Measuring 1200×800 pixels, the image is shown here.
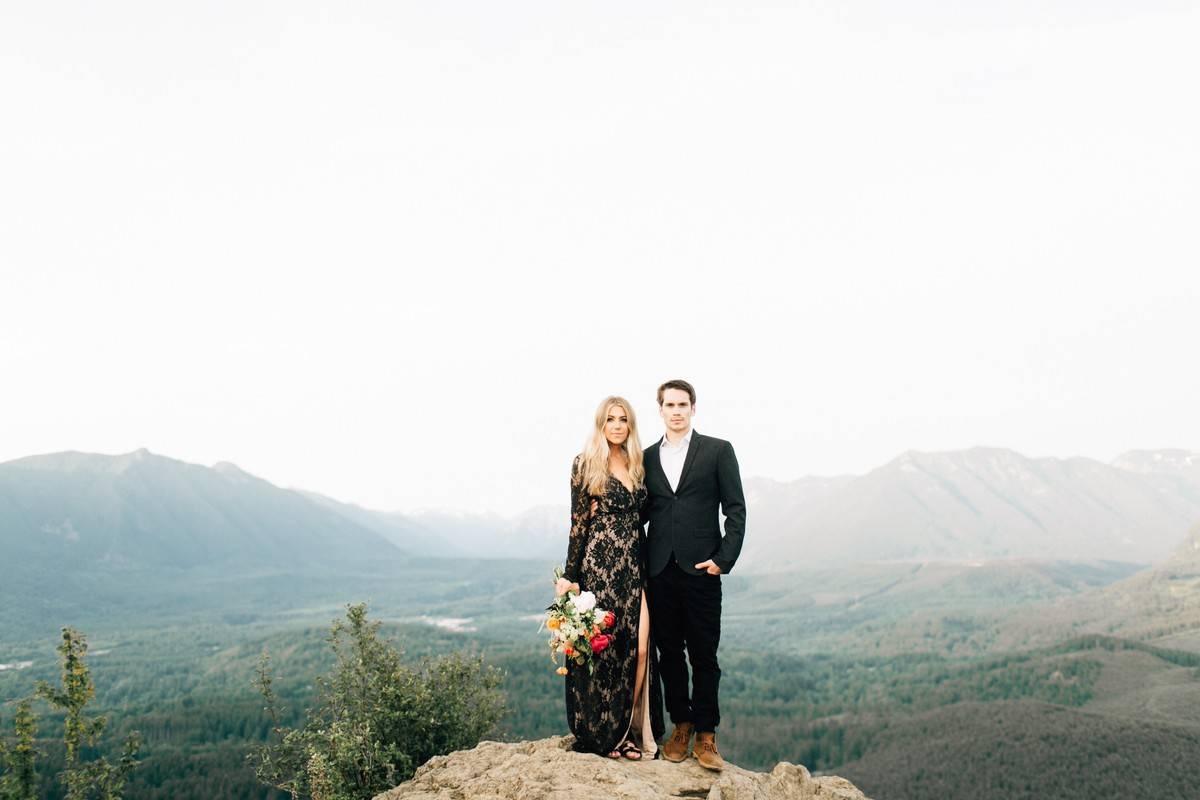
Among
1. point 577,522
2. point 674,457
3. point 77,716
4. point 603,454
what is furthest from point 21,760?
point 674,457

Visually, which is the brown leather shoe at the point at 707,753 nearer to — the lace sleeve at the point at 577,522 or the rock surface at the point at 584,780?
the rock surface at the point at 584,780

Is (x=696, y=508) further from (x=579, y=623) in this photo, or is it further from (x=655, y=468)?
(x=579, y=623)

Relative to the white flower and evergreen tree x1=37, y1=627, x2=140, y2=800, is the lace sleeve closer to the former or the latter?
the white flower

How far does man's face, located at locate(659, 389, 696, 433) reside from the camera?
29.9ft

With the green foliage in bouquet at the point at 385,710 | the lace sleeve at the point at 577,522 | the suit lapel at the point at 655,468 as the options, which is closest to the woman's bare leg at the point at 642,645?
the lace sleeve at the point at 577,522

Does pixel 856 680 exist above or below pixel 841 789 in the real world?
below

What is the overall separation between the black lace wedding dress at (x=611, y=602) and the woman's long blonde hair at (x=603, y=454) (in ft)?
0.37

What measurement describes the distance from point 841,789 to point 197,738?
103785mm

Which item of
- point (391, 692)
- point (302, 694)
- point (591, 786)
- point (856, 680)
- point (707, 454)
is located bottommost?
point (856, 680)

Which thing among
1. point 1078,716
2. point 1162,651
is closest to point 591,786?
point 1078,716

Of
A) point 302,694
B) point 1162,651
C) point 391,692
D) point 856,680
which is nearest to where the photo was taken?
point 391,692

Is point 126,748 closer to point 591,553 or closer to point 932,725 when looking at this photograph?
point 591,553

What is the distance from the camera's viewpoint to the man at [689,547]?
28.9ft

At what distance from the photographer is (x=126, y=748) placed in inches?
596
